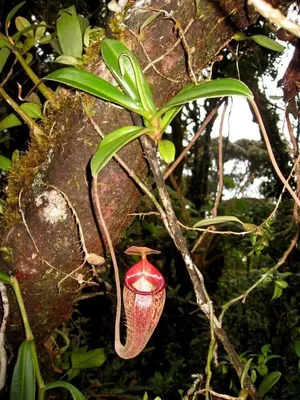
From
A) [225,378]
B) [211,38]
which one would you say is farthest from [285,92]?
[225,378]

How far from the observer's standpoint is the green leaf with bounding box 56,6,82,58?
76cm

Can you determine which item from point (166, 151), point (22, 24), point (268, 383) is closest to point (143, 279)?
point (166, 151)

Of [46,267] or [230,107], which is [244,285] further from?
[46,267]

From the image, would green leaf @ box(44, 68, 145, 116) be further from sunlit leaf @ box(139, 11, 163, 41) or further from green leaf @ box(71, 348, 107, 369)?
green leaf @ box(71, 348, 107, 369)

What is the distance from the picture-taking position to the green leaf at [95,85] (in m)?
0.61

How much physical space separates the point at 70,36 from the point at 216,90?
361 millimetres

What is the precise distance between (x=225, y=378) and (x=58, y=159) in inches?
48.6

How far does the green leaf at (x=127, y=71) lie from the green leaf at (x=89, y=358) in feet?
2.57

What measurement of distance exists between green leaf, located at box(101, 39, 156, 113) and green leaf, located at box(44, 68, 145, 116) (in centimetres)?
1

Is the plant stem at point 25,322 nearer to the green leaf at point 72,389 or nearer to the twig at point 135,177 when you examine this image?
the green leaf at point 72,389

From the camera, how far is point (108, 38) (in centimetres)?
67

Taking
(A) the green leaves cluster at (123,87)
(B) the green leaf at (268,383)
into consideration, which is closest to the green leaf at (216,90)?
(A) the green leaves cluster at (123,87)

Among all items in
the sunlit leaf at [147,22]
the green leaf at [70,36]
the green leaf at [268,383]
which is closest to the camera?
the sunlit leaf at [147,22]

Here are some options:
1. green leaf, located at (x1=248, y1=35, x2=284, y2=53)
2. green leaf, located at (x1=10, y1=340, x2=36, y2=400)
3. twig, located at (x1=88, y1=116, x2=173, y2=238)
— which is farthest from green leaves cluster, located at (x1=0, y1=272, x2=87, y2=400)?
green leaf, located at (x1=248, y1=35, x2=284, y2=53)
